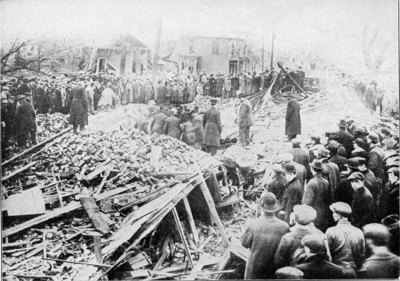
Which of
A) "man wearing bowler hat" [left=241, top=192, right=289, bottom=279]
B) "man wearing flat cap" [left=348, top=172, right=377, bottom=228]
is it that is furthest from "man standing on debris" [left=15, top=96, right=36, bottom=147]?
"man wearing flat cap" [left=348, top=172, right=377, bottom=228]

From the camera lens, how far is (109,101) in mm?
5418

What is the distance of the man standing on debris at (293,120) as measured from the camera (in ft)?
17.5

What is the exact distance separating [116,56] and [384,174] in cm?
376

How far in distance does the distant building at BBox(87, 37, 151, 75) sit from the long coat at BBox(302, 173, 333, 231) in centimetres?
257

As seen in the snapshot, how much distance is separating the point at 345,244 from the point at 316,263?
0.44 metres

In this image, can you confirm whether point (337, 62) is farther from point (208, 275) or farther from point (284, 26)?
point (208, 275)

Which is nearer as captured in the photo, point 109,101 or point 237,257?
point 237,257

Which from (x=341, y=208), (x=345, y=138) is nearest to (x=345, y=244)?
(x=341, y=208)

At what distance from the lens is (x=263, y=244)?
468cm

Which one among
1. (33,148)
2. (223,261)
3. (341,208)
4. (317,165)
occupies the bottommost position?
(223,261)

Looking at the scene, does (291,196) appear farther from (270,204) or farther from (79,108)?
(79,108)

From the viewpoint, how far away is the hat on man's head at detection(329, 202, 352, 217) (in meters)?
4.88

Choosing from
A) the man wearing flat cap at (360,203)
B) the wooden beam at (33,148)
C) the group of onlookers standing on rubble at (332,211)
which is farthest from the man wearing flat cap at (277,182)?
the wooden beam at (33,148)

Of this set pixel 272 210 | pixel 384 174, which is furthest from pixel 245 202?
pixel 384 174
